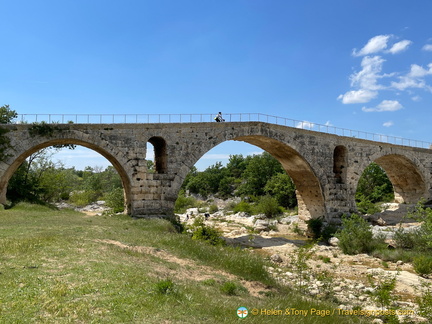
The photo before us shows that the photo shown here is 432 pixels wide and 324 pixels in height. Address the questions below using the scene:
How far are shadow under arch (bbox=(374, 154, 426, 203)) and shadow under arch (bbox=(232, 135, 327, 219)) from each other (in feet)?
27.5

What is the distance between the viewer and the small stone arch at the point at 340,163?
2259 centimetres

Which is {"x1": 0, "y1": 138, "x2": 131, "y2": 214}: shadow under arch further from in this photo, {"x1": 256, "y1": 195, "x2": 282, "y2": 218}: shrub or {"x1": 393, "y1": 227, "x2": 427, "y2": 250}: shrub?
{"x1": 256, "y1": 195, "x2": 282, "y2": 218}: shrub

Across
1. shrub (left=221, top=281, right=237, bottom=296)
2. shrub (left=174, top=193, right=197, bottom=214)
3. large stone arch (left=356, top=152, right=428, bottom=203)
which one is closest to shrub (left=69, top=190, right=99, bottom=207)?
shrub (left=174, top=193, right=197, bottom=214)

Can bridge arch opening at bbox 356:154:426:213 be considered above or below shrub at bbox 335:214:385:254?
above

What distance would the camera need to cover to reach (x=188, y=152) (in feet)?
58.4

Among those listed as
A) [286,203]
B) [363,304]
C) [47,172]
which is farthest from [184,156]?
[286,203]

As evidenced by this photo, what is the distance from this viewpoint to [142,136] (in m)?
17.1

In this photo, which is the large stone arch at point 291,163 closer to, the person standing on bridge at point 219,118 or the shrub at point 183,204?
the person standing on bridge at point 219,118

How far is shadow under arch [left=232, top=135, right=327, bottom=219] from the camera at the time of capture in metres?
20.9

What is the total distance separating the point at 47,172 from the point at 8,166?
12260 millimetres

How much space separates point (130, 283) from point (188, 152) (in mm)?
12328

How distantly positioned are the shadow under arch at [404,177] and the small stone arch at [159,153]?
60.4 ft

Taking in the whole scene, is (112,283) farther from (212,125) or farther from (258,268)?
(212,125)

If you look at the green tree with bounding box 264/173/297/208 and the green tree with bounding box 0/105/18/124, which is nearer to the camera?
the green tree with bounding box 0/105/18/124
